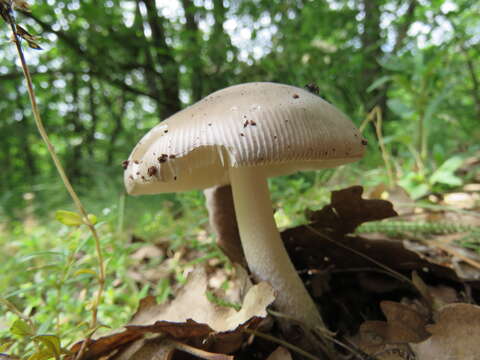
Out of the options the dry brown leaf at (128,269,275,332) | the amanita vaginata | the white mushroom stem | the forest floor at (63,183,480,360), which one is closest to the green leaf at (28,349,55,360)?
the forest floor at (63,183,480,360)

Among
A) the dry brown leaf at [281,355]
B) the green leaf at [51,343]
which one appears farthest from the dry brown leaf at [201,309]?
the green leaf at [51,343]

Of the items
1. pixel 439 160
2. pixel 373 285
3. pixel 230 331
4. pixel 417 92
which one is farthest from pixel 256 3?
pixel 230 331

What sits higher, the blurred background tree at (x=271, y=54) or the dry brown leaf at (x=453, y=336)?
the blurred background tree at (x=271, y=54)

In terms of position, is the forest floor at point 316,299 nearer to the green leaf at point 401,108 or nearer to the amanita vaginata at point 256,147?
the amanita vaginata at point 256,147

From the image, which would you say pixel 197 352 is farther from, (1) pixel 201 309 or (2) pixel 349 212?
(2) pixel 349 212

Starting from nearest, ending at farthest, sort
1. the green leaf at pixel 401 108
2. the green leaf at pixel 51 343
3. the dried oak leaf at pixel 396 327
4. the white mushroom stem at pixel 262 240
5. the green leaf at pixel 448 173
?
the green leaf at pixel 51 343 < the dried oak leaf at pixel 396 327 < the white mushroom stem at pixel 262 240 < the green leaf at pixel 448 173 < the green leaf at pixel 401 108

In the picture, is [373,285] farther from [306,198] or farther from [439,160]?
[439,160]

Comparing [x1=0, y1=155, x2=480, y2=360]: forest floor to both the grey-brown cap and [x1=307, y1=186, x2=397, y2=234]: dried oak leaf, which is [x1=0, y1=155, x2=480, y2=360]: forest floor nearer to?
[x1=307, y1=186, x2=397, y2=234]: dried oak leaf

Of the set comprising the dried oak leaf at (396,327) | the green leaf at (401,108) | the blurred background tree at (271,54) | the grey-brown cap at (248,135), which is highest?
the blurred background tree at (271,54)
